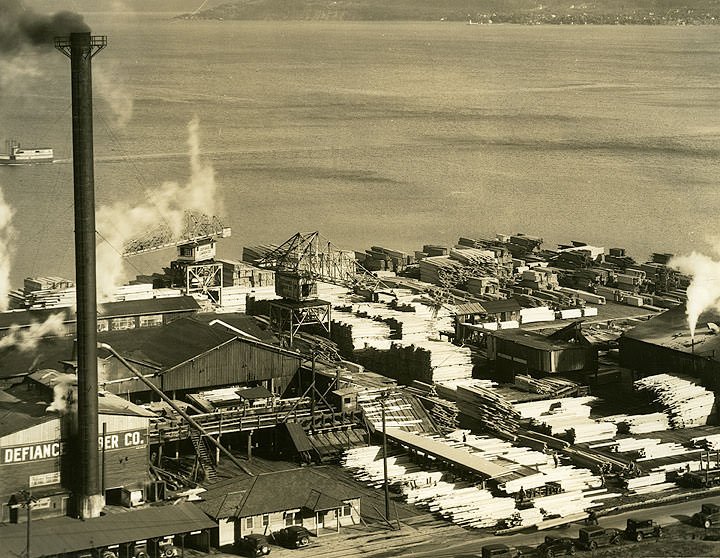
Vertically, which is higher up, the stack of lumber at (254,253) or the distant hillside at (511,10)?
the distant hillside at (511,10)

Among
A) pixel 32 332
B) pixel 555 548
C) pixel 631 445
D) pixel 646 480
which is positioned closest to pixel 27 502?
pixel 555 548

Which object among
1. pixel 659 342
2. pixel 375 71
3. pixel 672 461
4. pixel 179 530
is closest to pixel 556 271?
pixel 659 342

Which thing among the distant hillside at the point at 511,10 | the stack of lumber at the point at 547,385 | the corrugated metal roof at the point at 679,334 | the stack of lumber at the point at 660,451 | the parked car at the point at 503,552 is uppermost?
the distant hillside at the point at 511,10

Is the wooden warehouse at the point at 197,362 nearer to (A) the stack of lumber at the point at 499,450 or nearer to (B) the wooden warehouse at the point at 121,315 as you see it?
(B) the wooden warehouse at the point at 121,315

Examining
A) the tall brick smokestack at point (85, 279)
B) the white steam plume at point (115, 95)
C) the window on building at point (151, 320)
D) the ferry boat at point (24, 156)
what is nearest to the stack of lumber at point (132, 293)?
the window on building at point (151, 320)

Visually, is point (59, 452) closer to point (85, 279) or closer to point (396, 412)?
point (85, 279)

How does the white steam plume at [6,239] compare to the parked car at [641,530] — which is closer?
the parked car at [641,530]

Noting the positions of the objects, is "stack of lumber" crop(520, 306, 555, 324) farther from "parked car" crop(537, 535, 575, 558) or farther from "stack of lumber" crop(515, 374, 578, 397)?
"parked car" crop(537, 535, 575, 558)
